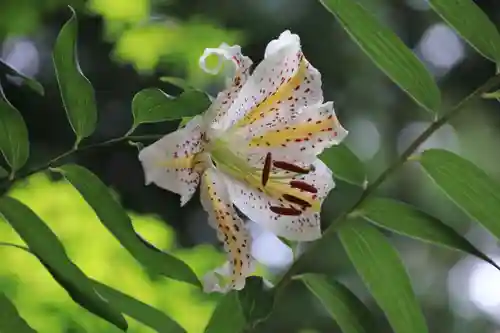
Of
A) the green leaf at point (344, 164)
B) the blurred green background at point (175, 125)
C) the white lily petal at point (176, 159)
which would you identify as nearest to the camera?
the white lily petal at point (176, 159)

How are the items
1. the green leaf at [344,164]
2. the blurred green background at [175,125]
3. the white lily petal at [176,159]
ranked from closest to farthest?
the white lily petal at [176,159] < the green leaf at [344,164] < the blurred green background at [175,125]

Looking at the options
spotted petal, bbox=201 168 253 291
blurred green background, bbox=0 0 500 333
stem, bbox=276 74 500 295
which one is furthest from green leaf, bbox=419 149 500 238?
blurred green background, bbox=0 0 500 333

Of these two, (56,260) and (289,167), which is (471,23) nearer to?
(289,167)

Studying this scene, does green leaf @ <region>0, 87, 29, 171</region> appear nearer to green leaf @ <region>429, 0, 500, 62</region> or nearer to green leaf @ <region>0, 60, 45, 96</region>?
green leaf @ <region>0, 60, 45, 96</region>

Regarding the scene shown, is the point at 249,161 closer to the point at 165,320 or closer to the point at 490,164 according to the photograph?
the point at 165,320

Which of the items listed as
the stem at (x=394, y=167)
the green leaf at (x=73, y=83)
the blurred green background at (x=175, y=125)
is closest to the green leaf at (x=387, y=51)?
the stem at (x=394, y=167)

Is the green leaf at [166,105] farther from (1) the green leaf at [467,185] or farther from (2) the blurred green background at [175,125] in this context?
(2) the blurred green background at [175,125]

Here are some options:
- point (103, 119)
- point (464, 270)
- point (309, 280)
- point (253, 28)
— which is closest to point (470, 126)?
point (464, 270)
